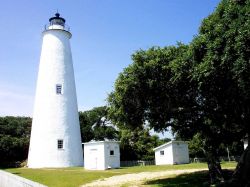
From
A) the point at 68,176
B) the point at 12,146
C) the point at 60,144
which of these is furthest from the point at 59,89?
the point at 68,176

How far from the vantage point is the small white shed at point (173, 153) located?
42312mm

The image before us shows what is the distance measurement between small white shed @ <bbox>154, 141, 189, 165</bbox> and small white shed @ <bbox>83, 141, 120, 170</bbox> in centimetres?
763

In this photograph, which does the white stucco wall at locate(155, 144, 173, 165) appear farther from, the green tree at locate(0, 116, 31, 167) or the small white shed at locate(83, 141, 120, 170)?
the green tree at locate(0, 116, 31, 167)

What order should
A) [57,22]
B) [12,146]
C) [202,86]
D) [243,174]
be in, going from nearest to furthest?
1. [202,86]
2. [243,174]
3. [57,22]
4. [12,146]

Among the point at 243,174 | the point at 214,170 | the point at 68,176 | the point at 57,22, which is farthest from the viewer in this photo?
the point at 57,22

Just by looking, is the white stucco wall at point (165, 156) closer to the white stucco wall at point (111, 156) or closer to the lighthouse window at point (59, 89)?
the white stucco wall at point (111, 156)

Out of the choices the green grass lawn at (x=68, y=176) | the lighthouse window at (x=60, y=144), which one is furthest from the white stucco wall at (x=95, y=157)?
the green grass lawn at (x=68, y=176)

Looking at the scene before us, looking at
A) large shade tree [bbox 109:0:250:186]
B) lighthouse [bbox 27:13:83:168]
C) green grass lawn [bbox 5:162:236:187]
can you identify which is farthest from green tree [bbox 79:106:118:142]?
large shade tree [bbox 109:0:250:186]

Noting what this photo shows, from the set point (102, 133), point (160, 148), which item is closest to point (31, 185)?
point (160, 148)

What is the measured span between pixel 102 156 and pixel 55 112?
7230 mm

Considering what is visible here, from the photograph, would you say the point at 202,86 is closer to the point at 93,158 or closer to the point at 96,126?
the point at 93,158

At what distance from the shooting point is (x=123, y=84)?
18.6 metres

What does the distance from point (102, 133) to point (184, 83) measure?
40.0 meters

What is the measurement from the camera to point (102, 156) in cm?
3675
